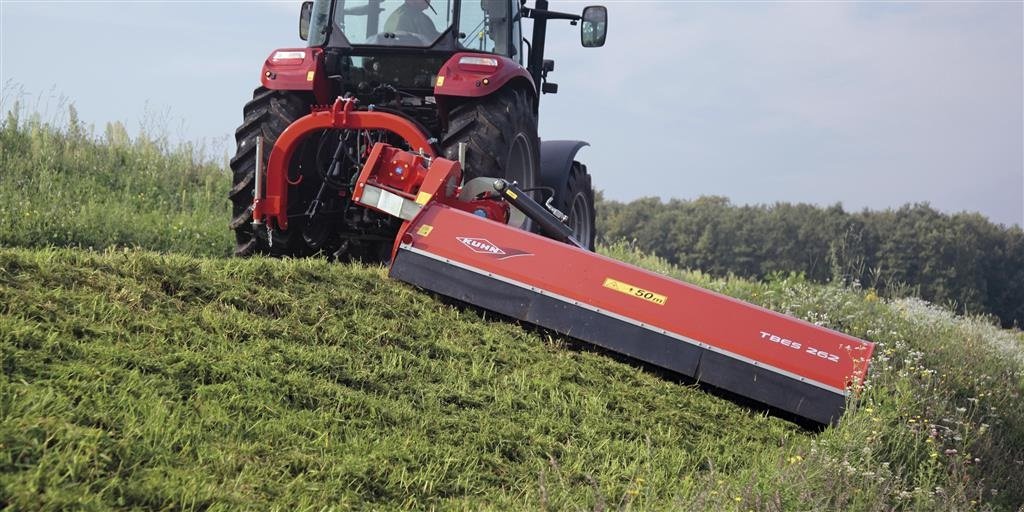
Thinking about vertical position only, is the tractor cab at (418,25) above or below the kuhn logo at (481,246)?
above

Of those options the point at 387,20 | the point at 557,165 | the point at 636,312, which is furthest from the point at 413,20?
the point at 636,312

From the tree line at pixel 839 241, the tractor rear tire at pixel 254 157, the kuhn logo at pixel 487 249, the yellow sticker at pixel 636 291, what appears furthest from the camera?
the tree line at pixel 839 241

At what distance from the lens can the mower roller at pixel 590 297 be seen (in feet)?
16.5

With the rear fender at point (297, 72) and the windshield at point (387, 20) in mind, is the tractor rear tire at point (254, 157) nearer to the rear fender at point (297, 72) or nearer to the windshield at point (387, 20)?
the rear fender at point (297, 72)

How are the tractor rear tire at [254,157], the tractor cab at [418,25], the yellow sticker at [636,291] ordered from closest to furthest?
the yellow sticker at [636,291], the tractor rear tire at [254,157], the tractor cab at [418,25]

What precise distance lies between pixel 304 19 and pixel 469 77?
210 cm

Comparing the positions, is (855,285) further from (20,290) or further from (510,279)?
(20,290)

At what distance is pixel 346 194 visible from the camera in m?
6.38

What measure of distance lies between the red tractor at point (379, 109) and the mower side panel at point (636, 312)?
59 cm

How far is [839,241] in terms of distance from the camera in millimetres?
26656

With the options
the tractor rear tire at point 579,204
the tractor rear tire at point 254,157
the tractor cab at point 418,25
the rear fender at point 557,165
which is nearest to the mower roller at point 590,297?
the tractor rear tire at point 254,157

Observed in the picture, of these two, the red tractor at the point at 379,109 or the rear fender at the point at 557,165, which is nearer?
the red tractor at the point at 379,109

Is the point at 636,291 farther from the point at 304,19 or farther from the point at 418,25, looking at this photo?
the point at 304,19

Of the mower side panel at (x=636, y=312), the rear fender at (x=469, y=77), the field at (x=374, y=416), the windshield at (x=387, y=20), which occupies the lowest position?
the field at (x=374, y=416)
